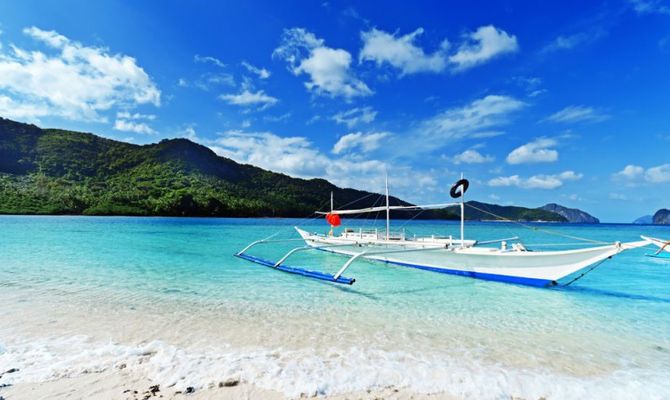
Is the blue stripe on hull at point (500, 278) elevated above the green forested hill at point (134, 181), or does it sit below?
below

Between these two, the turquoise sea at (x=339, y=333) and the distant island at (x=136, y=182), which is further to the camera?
the distant island at (x=136, y=182)

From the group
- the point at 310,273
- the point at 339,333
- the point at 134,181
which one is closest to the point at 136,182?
the point at 134,181

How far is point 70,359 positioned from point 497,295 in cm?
1075

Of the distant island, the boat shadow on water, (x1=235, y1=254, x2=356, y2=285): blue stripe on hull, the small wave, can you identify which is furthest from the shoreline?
the distant island

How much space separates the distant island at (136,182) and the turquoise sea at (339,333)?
234 feet

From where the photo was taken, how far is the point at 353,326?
7.07 metres

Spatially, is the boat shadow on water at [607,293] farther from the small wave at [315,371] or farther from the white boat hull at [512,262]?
the small wave at [315,371]

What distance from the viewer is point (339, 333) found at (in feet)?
21.6

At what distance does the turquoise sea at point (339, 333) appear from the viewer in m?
4.67

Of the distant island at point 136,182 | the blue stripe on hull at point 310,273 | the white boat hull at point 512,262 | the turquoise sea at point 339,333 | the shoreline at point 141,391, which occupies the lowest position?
the turquoise sea at point 339,333

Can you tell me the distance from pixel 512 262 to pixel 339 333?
8.88 metres

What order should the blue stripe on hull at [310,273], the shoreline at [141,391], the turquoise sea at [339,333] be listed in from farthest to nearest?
the blue stripe on hull at [310,273]
the turquoise sea at [339,333]
the shoreline at [141,391]

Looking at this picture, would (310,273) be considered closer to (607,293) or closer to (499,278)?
(499,278)

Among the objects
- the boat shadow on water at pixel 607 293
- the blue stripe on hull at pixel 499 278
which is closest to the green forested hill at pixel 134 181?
the blue stripe on hull at pixel 499 278
